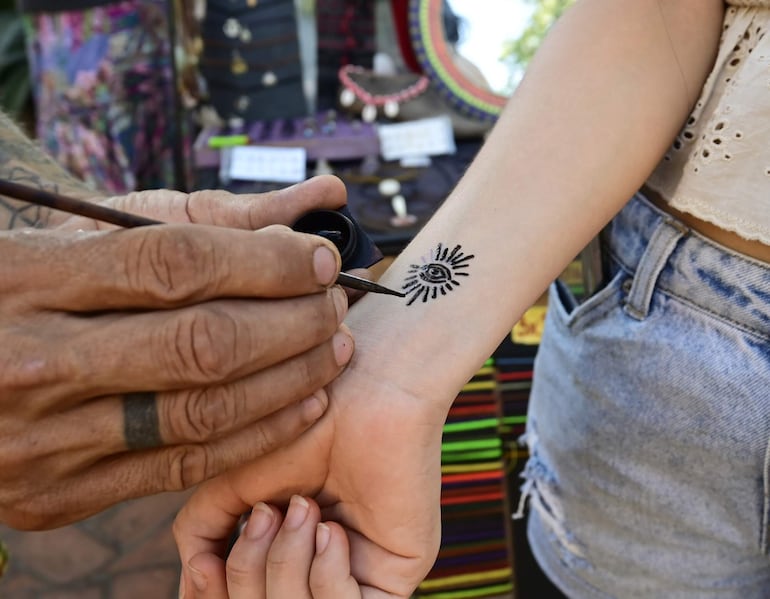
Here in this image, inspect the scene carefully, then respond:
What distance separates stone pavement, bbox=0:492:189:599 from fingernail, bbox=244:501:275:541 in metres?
1.58

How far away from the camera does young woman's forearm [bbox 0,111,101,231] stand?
998 millimetres

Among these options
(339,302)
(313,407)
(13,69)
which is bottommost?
(13,69)

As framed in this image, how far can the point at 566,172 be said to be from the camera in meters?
0.86

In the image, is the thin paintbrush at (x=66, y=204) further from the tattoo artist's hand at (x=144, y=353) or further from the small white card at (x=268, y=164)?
the small white card at (x=268, y=164)

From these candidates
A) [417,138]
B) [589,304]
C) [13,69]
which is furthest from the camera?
[13,69]

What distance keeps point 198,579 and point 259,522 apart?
12 cm

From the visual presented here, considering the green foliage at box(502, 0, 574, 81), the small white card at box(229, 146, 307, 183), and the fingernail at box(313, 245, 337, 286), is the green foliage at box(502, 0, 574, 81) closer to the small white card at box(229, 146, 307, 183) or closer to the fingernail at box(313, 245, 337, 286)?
the small white card at box(229, 146, 307, 183)

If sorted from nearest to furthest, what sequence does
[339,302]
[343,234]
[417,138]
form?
[339,302]
[343,234]
[417,138]

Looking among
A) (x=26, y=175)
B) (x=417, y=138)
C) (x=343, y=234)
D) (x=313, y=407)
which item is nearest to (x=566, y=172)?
(x=343, y=234)

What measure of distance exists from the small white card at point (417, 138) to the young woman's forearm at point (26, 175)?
50.3 inches

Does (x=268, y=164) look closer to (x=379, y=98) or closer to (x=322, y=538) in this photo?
(x=379, y=98)

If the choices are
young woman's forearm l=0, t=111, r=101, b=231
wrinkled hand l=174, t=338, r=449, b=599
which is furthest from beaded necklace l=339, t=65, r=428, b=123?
wrinkled hand l=174, t=338, r=449, b=599

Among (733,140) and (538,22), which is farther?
(538,22)

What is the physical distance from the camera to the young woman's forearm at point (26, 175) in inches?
39.3
